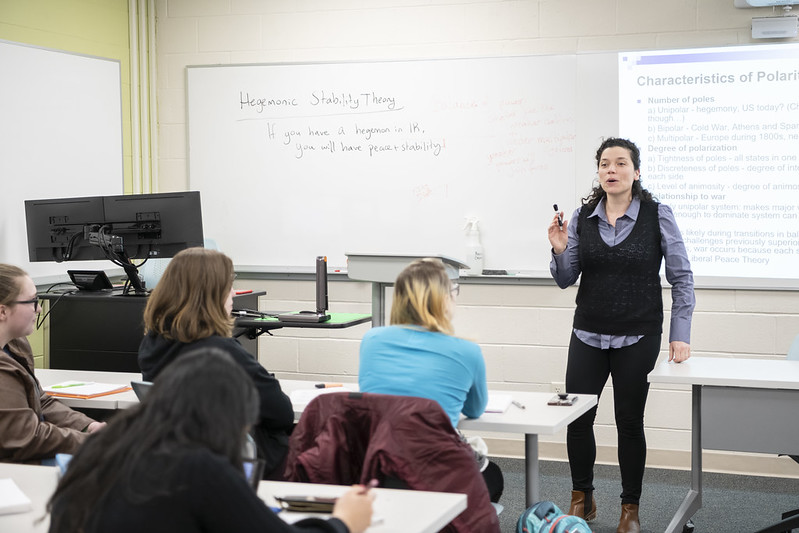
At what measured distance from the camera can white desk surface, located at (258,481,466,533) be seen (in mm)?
1609

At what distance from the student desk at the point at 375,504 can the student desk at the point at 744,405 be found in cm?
144

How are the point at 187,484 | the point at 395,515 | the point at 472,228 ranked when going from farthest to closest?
the point at 472,228, the point at 395,515, the point at 187,484

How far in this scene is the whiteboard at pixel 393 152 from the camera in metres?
4.64

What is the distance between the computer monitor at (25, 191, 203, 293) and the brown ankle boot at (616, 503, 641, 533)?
7.42ft

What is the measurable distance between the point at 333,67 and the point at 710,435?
3000mm

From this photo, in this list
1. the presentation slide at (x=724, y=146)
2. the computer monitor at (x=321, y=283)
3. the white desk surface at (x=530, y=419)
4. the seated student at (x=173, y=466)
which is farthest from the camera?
the presentation slide at (x=724, y=146)

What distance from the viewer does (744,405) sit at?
295 centimetres

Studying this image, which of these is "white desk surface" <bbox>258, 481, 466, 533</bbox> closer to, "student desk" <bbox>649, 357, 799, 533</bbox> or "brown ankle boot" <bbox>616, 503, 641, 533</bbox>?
"student desk" <bbox>649, 357, 799, 533</bbox>

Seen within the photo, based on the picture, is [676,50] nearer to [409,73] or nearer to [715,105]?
[715,105]

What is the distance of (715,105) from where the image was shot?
14.5 feet

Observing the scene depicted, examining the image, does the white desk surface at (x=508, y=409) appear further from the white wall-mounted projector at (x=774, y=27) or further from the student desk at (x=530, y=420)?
the white wall-mounted projector at (x=774, y=27)

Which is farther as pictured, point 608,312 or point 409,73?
point 409,73

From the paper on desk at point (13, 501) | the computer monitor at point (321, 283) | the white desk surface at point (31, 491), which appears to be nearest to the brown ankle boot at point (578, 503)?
the computer monitor at point (321, 283)

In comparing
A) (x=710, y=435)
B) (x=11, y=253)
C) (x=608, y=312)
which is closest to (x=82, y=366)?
(x=11, y=253)
